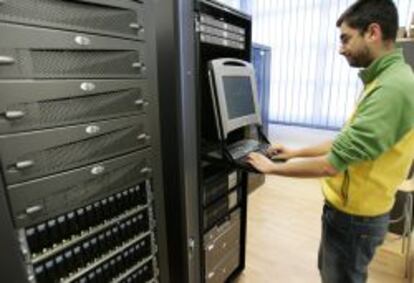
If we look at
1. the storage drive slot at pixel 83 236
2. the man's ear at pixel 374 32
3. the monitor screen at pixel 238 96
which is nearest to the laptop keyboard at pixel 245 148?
the monitor screen at pixel 238 96

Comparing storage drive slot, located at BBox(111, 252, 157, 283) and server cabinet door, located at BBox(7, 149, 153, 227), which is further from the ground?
server cabinet door, located at BBox(7, 149, 153, 227)

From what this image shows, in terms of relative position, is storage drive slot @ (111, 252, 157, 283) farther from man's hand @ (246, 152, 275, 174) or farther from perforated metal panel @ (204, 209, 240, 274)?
man's hand @ (246, 152, 275, 174)

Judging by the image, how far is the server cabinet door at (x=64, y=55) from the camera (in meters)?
0.71

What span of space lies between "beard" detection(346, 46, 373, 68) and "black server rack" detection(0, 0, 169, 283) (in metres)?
0.76

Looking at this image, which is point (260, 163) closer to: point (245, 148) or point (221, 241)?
point (245, 148)

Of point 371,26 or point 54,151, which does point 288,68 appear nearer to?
point 371,26

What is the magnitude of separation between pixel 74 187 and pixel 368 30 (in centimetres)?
113

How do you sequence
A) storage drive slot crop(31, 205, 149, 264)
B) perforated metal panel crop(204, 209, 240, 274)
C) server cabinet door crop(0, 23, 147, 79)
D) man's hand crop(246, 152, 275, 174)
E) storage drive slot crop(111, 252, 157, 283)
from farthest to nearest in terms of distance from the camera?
perforated metal panel crop(204, 209, 240, 274) < man's hand crop(246, 152, 275, 174) < storage drive slot crop(111, 252, 157, 283) < storage drive slot crop(31, 205, 149, 264) < server cabinet door crop(0, 23, 147, 79)

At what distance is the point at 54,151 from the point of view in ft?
2.72

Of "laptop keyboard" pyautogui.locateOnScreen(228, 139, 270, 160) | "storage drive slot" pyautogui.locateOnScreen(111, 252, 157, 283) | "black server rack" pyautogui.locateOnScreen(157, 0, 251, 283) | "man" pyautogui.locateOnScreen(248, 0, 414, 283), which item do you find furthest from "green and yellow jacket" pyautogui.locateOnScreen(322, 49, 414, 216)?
"storage drive slot" pyautogui.locateOnScreen(111, 252, 157, 283)

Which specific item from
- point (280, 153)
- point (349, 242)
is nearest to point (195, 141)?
point (280, 153)

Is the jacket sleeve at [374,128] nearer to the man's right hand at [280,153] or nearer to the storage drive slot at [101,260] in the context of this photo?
the man's right hand at [280,153]

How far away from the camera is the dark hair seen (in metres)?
1.07

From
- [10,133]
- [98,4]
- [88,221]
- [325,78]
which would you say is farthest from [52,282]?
[325,78]
